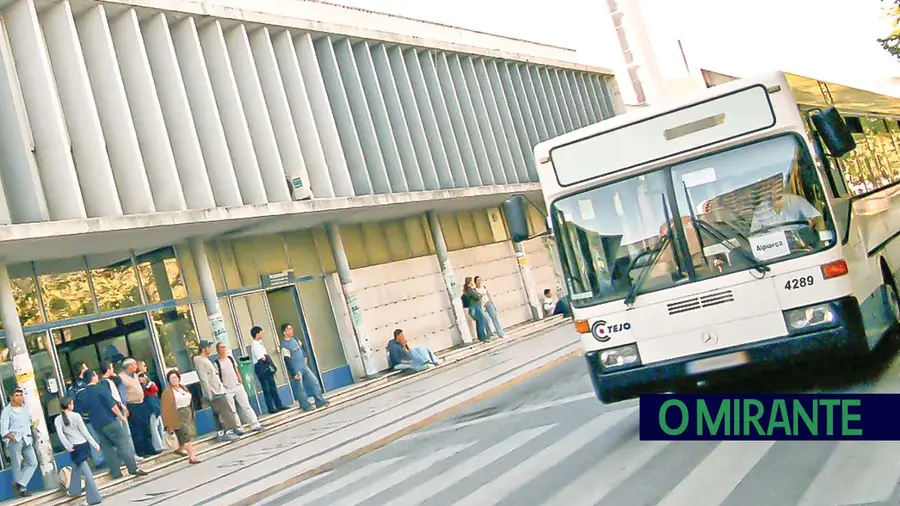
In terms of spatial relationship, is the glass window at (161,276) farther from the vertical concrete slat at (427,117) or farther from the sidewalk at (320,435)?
the vertical concrete slat at (427,117)

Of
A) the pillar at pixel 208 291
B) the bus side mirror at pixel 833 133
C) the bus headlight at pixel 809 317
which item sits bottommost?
the bus headlight at pixel 809 317

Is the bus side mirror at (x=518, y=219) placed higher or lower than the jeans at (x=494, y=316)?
higher

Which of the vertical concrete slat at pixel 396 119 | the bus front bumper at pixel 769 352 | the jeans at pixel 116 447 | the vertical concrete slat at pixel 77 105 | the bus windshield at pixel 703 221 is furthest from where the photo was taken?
the vertical concrete slat at pixel 396 119

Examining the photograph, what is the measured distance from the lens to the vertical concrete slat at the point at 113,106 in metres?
19.6

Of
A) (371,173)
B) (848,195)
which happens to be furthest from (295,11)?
(848,195)

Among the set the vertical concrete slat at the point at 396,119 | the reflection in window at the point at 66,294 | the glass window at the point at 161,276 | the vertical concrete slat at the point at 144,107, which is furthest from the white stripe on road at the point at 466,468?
the vertical concrete slat at the point at 396,119

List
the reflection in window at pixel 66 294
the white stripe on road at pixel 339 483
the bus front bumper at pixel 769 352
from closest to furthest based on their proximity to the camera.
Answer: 1. the bus front bumper at pixel 769 352
2. the white stripe on road at pixel 339 483
3. the reflection in window at pixel 66 294

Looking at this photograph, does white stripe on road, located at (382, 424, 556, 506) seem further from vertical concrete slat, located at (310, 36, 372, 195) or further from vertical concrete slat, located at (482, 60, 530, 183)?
vertical concrete slat, located at (482, 60, 530, 183)

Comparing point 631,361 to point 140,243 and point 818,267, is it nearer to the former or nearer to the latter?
point 818,267

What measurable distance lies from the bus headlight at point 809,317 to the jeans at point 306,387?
13.9 meters

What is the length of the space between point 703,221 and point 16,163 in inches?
531

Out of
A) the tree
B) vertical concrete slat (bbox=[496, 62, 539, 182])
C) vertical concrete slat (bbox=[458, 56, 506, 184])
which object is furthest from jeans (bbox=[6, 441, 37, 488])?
the tree

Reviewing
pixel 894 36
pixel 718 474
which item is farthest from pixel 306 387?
pixel 894 36

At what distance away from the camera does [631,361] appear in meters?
8.62
